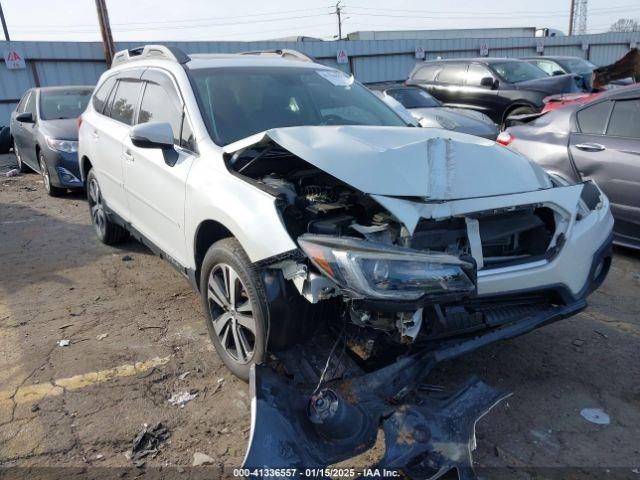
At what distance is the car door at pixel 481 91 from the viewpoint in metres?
11.1

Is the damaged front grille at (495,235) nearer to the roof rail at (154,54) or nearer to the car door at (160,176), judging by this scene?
the car door at (160,176)

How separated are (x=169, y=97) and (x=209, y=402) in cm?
212

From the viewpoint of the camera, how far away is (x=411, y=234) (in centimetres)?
236

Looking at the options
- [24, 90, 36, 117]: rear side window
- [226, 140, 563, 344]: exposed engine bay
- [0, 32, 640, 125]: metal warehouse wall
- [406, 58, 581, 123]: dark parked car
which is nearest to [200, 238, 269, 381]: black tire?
[226, 140, 563, 344]: exposed engine bay

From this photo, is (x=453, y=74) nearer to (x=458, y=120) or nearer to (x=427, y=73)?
(x=427, y=73)

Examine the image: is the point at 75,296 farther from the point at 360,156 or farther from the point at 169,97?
the point at 360,156

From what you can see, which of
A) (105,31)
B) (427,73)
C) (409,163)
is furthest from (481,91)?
(105,31)

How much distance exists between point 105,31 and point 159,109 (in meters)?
15.1

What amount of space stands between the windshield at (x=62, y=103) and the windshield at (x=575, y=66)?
35.8ft

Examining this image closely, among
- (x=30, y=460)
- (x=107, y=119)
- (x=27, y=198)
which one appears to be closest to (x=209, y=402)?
(x=30, y=460)

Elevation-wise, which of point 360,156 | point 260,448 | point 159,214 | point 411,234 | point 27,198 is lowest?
point 27,198

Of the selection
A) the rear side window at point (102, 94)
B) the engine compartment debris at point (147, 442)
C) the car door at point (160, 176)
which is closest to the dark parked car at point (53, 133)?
the rear side window at point (102, 94)

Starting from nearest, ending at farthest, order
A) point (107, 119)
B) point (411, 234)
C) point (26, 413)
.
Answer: point (411, 234) < point (26, 413) < point (107, 119)

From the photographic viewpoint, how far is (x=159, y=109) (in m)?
3.85
